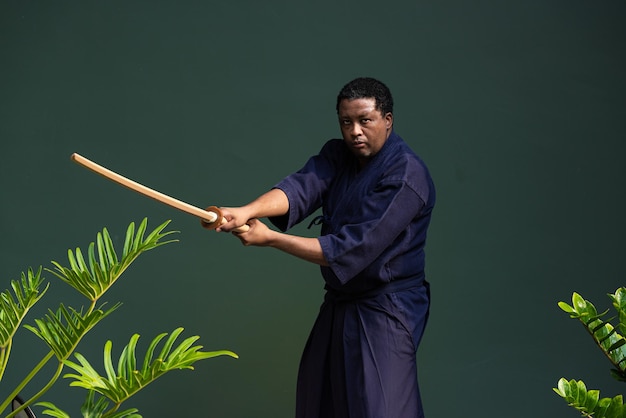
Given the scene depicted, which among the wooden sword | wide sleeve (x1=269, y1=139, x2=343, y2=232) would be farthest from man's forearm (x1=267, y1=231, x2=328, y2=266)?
wide sleeve (x1=269, y1=139, x2=343, y2=232)

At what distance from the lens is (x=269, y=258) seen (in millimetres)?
3547

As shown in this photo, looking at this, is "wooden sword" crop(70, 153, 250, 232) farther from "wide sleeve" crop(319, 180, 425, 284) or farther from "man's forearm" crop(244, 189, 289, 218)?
"wide sleeve" crop(319, 180, 425, 284)

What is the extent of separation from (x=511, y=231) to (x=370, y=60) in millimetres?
818

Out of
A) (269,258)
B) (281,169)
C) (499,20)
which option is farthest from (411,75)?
(269,258)

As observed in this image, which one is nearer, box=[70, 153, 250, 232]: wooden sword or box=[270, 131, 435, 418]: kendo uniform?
box=[70, 153, 250, 232]: wooden sword

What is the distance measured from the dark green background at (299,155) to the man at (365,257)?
76 cm

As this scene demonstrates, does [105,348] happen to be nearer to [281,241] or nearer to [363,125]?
[281,241]

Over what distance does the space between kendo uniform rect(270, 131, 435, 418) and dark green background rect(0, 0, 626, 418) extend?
0.74 m

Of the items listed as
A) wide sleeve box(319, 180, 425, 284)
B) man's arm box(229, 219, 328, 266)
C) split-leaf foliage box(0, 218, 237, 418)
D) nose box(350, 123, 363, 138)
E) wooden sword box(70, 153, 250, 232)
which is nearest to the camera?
wooden sword box(70, 153, 250, 232)

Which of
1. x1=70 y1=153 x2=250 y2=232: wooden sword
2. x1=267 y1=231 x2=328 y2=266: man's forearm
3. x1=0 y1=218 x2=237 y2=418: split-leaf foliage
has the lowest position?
x1=0 y1=218 x2=237 y2=418: split-leaf foliage

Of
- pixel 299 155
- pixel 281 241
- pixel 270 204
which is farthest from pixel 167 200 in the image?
pixel 299 155

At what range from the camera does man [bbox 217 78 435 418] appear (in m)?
2.56

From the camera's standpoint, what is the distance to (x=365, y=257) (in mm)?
2543

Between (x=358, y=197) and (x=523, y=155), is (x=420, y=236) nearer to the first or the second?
(x=358, y=197)
